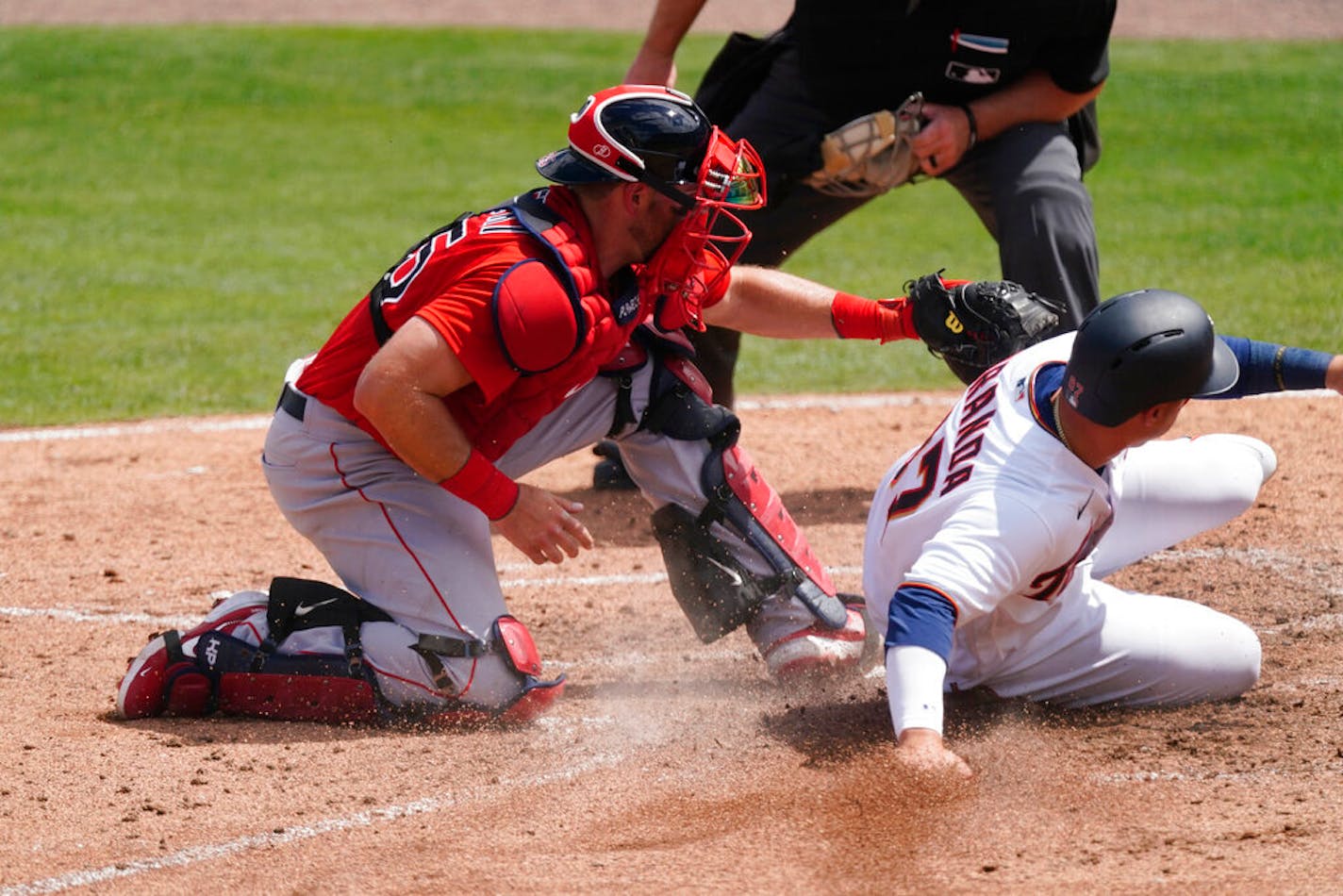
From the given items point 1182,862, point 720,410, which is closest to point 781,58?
point 720,410

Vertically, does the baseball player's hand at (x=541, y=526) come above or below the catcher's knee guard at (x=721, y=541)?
above

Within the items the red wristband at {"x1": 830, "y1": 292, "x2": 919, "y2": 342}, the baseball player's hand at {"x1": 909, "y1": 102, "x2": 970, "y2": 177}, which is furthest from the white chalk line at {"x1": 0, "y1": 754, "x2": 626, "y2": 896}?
the baseball player's hand at {"x1": 909, "y1": 102, "x2": 970, "y2": 177}

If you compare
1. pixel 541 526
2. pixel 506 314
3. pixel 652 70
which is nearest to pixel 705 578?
pixel 541 526

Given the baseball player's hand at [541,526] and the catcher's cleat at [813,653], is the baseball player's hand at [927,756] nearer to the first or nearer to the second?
the baseball player's hand at [541,526]

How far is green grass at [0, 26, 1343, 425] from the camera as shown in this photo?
9023 millimetres

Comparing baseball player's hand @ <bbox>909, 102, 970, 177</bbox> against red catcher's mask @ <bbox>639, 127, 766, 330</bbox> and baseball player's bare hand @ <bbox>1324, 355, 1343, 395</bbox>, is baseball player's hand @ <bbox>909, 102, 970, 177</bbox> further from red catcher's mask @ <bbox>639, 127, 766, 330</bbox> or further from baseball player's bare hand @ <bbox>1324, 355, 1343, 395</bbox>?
baseball player's bare hand @ <bbox>1324, 355, 1343, 395</bbox>

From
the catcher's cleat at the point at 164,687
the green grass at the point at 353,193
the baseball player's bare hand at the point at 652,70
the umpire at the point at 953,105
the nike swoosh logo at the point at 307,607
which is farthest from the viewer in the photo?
the green grass at the point at 353,193

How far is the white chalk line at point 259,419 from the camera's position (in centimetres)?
734

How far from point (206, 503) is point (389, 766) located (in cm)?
272

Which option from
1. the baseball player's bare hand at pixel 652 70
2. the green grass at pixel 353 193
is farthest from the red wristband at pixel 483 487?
the green grass at pixel 353 193

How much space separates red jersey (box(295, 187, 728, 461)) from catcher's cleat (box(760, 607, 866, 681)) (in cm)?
94

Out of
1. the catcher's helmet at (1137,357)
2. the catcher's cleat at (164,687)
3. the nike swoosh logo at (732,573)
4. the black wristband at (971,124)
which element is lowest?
the catcher's cleat at (164,687)

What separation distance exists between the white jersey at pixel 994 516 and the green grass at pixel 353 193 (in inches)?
165

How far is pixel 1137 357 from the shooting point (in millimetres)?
3547
